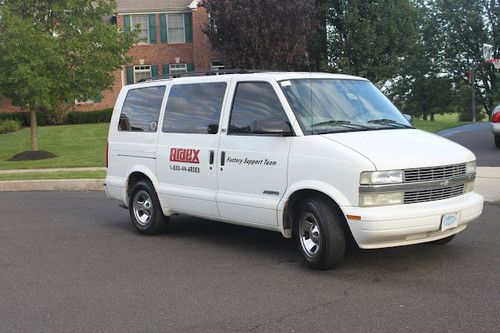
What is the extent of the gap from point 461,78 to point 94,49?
51991 mm

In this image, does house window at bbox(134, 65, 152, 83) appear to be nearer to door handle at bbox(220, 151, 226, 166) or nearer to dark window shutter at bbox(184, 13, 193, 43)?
dark window shutter at bbox(184, 13, 193, 43)

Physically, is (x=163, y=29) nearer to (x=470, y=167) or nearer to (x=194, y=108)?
(x=194, y=108)

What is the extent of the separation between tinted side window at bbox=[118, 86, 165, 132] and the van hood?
2.82 meters

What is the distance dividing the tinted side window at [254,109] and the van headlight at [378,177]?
1.17m

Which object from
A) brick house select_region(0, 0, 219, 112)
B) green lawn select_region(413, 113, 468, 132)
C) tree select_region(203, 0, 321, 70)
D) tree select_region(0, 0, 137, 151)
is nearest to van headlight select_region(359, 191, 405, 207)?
tree select_region(0, 0, 137, 151)

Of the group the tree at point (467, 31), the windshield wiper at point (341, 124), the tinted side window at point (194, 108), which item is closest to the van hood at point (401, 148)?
the windshield wiper at point (341, 124)

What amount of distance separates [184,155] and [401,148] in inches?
108

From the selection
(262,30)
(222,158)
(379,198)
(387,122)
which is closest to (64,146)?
(262,30)

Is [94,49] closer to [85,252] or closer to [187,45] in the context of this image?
[85,252]

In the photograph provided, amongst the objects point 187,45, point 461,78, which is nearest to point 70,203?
point 187,45

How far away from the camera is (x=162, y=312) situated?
5.11 metres

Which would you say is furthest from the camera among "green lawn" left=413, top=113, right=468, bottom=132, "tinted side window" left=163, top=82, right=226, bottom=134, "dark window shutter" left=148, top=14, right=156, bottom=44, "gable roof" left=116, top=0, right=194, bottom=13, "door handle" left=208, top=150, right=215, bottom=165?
"dark window shutter" left=148, top=14, right=156, bottom=44

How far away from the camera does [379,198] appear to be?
5.70 meters

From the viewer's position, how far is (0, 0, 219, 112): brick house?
3766 centimetres
